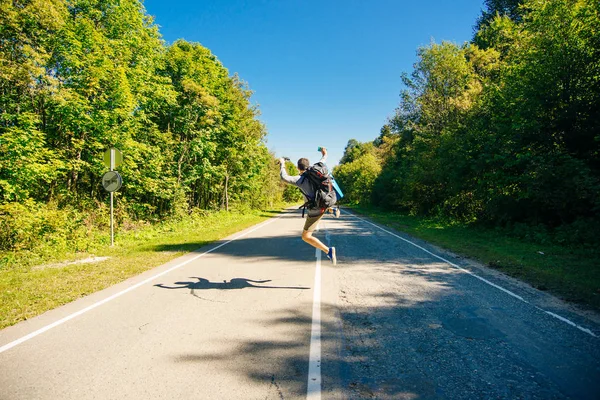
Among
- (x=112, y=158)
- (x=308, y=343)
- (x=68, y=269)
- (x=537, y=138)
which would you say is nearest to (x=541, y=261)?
(x=537, y=138)

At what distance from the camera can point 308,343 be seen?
11.9ft

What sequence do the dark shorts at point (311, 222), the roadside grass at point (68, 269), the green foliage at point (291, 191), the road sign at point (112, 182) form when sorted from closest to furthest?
the roadside grass at point (68, 269), the dark shorts at point (311, 222), the road sign at point (112, 182), the green foliage at point (291, 191)

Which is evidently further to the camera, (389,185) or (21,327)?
(389,185)

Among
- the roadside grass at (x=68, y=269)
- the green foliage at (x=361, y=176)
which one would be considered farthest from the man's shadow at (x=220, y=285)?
the green foliage at (x=361, y=176)

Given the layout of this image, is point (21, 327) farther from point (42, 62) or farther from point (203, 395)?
point (42, 62)

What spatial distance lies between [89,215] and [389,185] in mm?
32024

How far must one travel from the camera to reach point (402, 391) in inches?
108

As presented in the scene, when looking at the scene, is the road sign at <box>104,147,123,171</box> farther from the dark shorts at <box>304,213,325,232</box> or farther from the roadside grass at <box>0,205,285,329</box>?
the dark shorts at <box>304,213,325,232</box>

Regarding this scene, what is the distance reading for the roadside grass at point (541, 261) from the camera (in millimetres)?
5871

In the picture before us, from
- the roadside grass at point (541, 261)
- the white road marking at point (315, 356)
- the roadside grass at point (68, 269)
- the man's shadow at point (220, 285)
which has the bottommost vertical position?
the roadside grass at point (68, 269)

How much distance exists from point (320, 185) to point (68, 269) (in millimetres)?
6530

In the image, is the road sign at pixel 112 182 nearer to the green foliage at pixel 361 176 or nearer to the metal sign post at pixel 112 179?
the metal sign post at pixel 112 179

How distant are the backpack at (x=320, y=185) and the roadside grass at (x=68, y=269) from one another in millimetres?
4475

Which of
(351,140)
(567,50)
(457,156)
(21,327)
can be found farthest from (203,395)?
(351,140)
